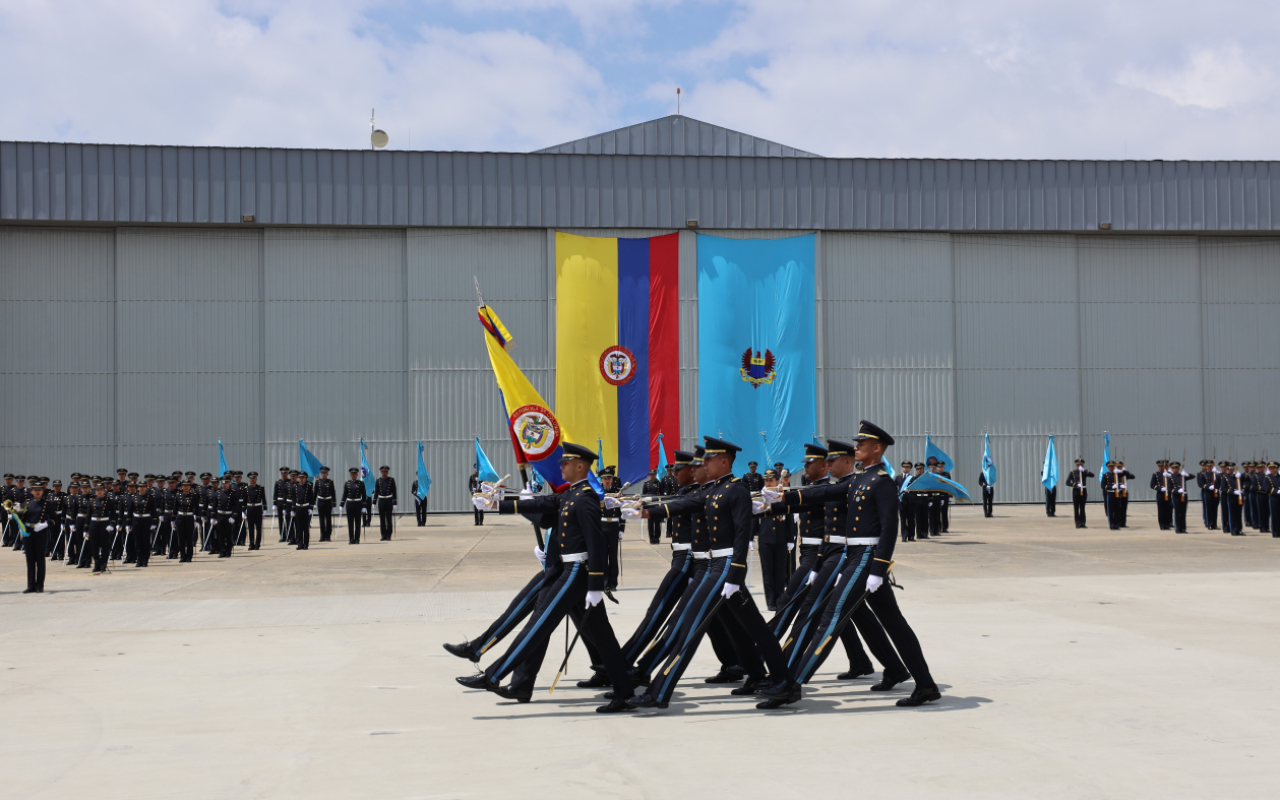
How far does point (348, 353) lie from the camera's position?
106ft

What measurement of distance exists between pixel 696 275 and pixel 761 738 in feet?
90.9

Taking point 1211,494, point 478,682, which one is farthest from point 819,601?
point 1211,494

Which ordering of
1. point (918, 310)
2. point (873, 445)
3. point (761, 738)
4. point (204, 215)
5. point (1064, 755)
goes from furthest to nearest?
point (918, 310)
point (204, 215)
point (873, 445)
point (761, 738)
point (1064, 755)

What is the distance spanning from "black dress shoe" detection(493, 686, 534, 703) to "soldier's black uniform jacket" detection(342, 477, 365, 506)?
17541 millimetres

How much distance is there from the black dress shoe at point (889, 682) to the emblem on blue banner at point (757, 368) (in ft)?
83.8

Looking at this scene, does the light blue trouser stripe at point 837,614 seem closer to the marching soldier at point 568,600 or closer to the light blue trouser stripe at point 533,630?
the marching soldier at point 568,600

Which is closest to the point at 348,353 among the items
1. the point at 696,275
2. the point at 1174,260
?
the point at 696,275

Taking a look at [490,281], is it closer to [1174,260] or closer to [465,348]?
[465,348]

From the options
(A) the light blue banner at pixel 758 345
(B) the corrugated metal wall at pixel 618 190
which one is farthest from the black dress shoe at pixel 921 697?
(B) the corrugated metal wall at pixel 618 190

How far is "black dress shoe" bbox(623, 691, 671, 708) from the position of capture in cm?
707

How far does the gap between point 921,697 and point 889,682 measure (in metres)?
0.60

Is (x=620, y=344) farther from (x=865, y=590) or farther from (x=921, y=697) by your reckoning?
(x=921, y=697)

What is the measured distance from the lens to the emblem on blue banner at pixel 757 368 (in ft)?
108

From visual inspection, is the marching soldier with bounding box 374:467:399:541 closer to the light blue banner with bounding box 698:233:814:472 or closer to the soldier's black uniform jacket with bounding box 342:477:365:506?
the soldier's black uniform jacket with bounding box 342:477:365:506
